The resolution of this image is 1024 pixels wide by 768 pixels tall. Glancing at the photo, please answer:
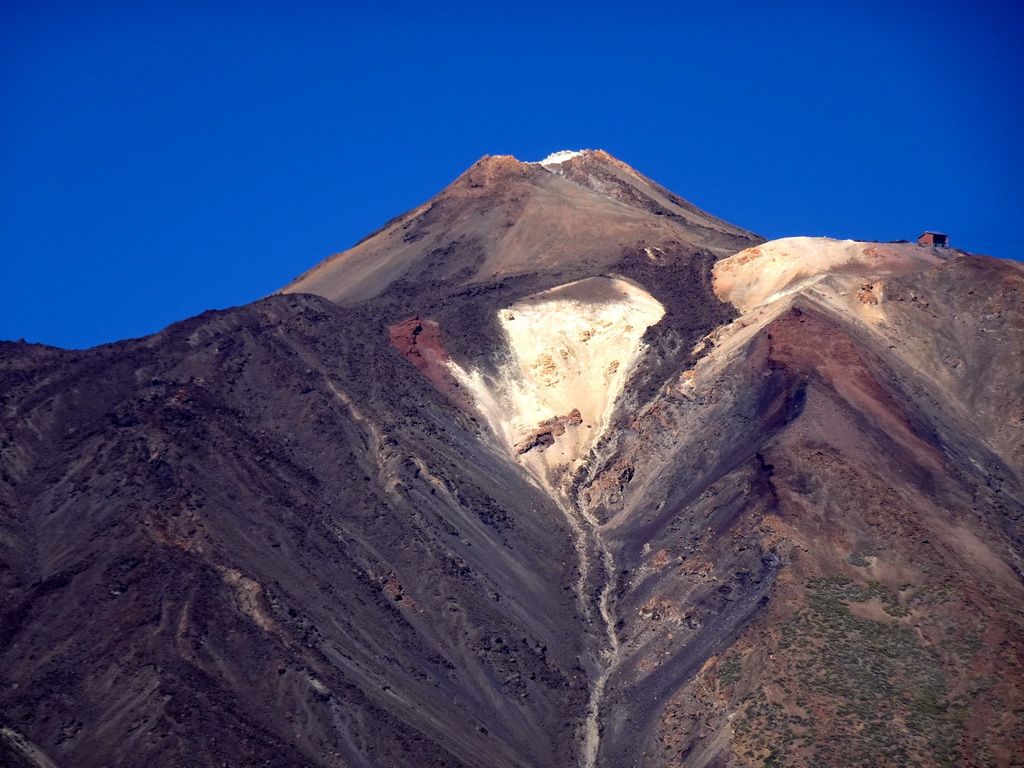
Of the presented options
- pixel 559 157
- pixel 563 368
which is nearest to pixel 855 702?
pixel 563 368

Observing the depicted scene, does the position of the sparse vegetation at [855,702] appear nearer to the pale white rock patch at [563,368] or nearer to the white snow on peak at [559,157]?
the pale white rock patch at [563,368]

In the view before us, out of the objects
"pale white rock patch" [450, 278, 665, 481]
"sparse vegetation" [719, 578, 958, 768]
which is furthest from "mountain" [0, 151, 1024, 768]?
"pale white rock patch" [450, 278, 665, 481]

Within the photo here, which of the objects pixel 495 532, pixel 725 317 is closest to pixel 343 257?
pixel 725 317

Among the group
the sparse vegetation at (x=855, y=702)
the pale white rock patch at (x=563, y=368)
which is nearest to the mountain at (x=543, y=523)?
the sparse vegetation at (x=855, y=702)

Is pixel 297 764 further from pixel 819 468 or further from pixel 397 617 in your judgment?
pixel 819 468

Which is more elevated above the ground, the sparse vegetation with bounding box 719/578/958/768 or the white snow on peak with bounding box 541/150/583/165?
the white snow on peak with bounding box 541/150/583/165

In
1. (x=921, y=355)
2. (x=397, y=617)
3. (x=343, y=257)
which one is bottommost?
(x=397, y=617)

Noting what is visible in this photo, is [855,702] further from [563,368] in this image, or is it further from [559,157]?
[559,157]

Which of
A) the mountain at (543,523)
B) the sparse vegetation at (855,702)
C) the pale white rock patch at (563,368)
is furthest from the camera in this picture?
the pale white rock patch at (563,368)

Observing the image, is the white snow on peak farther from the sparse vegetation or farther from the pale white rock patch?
the sparse vegetation
